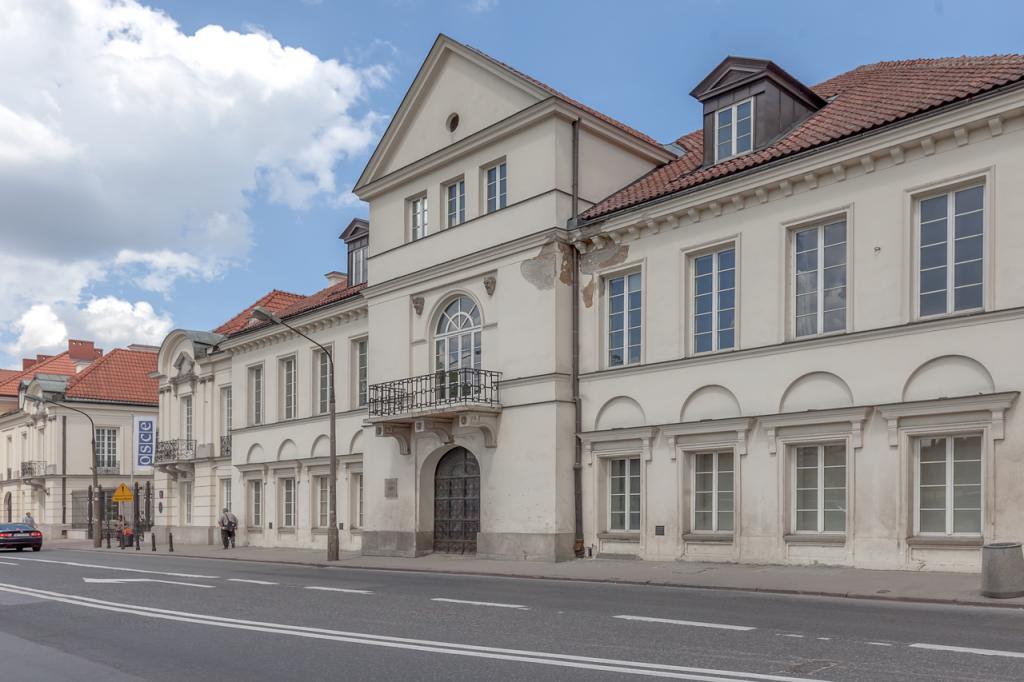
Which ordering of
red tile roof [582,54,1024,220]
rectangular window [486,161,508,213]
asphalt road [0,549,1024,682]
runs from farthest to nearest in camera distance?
1. rectangular window [486,161,508,213]
2. red tile roof [582,54,1024,220]
3. asphalt road [0,549,1024,682]

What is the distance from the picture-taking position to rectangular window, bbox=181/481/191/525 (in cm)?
4055

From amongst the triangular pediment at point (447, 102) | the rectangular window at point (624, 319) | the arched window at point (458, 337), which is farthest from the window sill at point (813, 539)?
the triangular pediment at point (447, 102)

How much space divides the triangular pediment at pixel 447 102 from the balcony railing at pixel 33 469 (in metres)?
36.4

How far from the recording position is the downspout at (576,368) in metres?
22.6

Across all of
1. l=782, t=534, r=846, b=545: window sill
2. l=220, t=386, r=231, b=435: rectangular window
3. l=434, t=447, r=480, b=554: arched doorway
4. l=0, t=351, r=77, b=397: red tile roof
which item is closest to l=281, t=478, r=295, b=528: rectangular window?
l=220, t=386, r=231, b=435: rectangular window

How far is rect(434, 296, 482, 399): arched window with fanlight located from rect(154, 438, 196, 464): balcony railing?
1729 cm

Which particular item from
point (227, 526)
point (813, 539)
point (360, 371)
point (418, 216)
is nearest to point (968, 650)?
point (813, 539)

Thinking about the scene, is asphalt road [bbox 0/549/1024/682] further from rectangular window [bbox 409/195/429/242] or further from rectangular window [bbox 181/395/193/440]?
rectangular window [bbox 181/395/193/440]

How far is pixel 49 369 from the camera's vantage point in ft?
220

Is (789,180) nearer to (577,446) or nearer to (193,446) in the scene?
(577,446)

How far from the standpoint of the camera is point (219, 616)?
1275 cm

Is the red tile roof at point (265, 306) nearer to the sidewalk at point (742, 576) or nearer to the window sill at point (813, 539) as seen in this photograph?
the sidewalk at point (742, 576)

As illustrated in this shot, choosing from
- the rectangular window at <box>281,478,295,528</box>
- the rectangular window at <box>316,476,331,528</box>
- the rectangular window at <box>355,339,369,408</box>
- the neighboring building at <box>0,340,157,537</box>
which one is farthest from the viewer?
the neighboring building at <box>0,340,157,537</box>

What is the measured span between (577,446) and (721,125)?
780 centimetres
